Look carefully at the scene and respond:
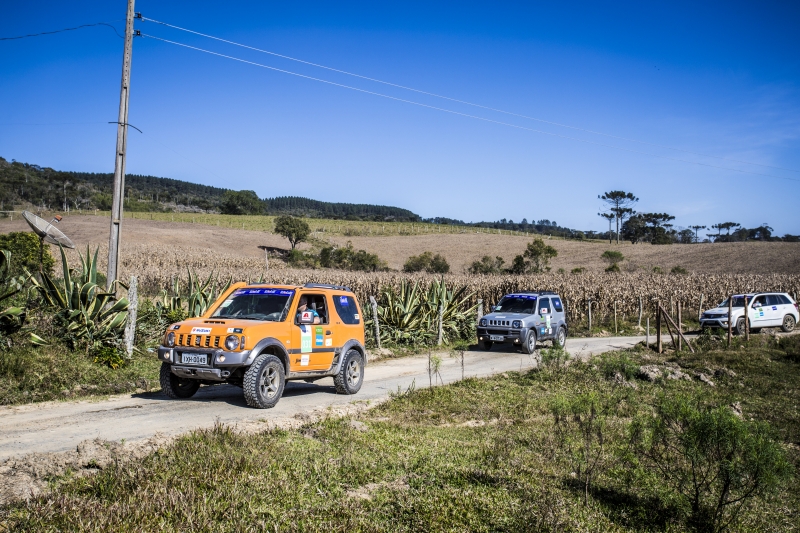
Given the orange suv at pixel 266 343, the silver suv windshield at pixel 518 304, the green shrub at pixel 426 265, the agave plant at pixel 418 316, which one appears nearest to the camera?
the orange suv at pixel 266 343

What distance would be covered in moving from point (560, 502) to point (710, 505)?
6.36ft

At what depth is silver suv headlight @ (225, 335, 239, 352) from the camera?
371 inches

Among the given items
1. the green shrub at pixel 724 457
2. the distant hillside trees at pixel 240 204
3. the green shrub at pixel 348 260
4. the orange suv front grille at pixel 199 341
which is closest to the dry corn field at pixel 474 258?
the green shrub at pixel 348 260

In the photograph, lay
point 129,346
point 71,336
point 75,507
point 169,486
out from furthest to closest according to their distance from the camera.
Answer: point 129,346 → point 71,336 → point 169,486 → point 75,507

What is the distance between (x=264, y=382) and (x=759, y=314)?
79.6ft

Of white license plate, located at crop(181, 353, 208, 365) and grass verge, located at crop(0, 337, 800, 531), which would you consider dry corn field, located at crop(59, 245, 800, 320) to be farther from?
grass verge, located at crop(0, 337, 800, 531)

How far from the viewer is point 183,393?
34.9 feet

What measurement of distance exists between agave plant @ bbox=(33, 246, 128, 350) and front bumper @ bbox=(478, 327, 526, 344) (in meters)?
11.4

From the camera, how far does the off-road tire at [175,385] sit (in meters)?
10.3

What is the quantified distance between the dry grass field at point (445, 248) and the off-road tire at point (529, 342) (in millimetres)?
40335

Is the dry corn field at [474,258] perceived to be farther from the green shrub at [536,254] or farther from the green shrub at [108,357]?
the green shrub at [108,357]

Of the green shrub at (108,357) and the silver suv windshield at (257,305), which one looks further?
the green shrub at (108,357)

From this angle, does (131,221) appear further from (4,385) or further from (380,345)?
(4,385)

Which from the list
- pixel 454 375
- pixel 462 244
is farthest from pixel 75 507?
pixel 462 244
